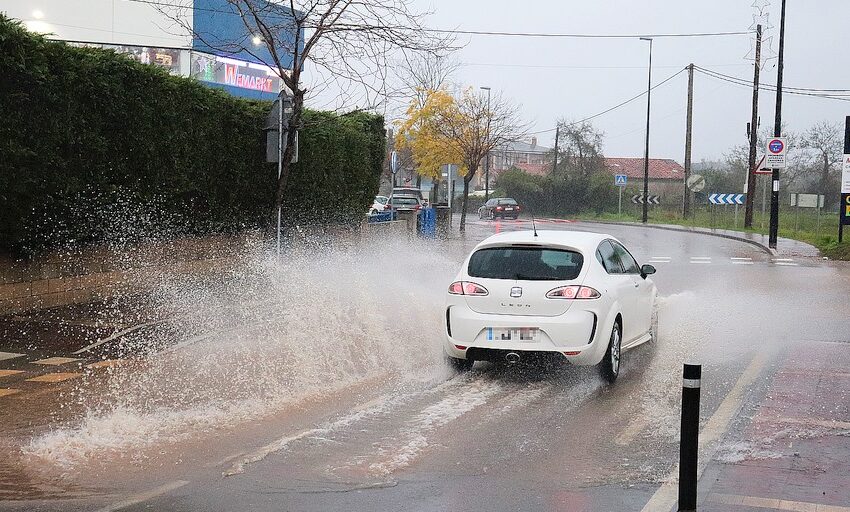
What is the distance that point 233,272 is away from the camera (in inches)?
710

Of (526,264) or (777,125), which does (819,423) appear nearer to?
(526,264)

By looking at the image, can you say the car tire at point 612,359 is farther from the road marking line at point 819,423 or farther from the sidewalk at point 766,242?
the sidewalk at point 766,242

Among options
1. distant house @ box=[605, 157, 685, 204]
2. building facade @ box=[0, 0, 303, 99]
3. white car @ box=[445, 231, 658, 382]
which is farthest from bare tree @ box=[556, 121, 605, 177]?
white car @ box=[445, 231, 658, 382]

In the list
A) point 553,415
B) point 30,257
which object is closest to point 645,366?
point 553,415

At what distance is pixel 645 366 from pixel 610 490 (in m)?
4.47

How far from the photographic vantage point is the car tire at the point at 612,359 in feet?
30.2

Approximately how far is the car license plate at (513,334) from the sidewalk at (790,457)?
2042 millimetres

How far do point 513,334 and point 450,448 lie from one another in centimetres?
246

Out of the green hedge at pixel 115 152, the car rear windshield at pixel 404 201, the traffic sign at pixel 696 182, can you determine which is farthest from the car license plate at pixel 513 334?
the traffic sign at pixel 696 182

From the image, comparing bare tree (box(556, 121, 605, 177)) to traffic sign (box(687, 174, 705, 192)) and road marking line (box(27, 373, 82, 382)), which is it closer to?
traffic sign (box(687, 174, 705, 192))

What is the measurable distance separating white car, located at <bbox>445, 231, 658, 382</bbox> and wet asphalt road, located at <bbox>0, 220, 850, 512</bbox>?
0.31 meters

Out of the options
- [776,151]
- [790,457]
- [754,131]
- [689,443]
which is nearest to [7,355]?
[689,443]

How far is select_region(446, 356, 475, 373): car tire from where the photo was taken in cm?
967

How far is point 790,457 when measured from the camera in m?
6.74
